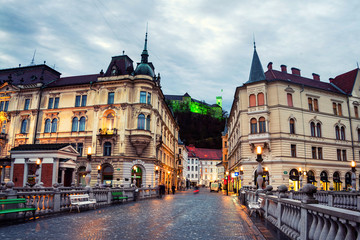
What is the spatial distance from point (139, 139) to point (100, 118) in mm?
7234

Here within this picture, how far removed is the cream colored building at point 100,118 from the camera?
35.9m

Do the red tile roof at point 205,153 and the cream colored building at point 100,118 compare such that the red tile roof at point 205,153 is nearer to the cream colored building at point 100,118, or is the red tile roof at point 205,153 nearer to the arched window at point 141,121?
the cream colored building at point 100,118

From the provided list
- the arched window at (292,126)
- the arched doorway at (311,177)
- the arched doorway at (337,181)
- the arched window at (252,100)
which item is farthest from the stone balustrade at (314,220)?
the arched doorway at (337,181)

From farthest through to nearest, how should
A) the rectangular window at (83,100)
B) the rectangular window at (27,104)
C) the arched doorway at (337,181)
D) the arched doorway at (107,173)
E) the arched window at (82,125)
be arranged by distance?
1. the rectangular window at (27,104)
2. the rectangular window at (83,100)
3. the arched window at (82,125)
4. the arched doorway at (107,173)
5. the arched doorway at (337,181)

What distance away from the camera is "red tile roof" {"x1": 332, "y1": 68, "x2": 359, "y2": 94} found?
40953 millimetres

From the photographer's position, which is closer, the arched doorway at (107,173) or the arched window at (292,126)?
the arched window at (292,126)

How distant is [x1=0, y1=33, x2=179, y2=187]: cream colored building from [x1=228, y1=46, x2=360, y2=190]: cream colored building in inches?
536

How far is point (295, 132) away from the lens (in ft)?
113

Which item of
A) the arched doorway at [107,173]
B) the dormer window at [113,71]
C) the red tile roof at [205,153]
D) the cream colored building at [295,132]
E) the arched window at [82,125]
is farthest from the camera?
the red tile roof at [205,153]

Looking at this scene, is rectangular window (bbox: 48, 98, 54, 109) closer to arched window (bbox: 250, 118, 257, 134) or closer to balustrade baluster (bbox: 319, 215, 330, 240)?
arched window (bbox: 250, 118, 257, 134)

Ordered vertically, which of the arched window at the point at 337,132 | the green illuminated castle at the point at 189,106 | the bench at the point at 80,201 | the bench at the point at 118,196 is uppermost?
the green illuminated castle at the point at 189,106

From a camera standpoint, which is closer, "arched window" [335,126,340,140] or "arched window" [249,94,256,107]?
"arched window" [249,94,256,107]

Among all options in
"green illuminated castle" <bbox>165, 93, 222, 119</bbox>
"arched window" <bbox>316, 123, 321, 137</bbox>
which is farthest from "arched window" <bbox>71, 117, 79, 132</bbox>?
"green illuminated castle" <bbox>165, 93, 222, 119</bbox>

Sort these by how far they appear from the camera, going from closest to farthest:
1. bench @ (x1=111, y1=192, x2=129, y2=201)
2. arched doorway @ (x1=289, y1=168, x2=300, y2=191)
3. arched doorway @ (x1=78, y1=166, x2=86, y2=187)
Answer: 1. bench @ (x1=111, y1=192, x2=129, y2=201)
2. arched doorway @ (x1=289, y1=168, x2=300, y2=191)
3. arched doorway @ (x1=78, y1=166, x2=86, y2=187)
